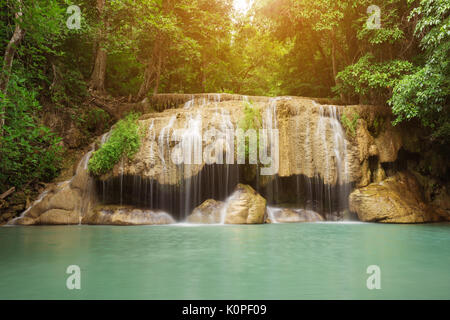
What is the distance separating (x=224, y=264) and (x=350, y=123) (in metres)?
8.74

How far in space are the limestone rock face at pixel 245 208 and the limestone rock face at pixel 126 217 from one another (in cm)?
197

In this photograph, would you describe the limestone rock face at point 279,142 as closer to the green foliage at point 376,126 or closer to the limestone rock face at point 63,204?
the green foliage at point 376,126

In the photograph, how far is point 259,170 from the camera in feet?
35.9

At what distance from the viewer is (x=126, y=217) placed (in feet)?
32.4

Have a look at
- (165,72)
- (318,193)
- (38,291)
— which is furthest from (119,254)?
(165,72)

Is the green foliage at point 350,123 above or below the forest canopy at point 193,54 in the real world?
below

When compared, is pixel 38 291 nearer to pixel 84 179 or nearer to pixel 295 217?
pixel 84 179

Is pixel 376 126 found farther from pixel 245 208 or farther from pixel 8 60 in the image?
pixel 8 60

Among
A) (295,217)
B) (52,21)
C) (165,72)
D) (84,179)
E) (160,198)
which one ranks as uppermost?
(165,72)

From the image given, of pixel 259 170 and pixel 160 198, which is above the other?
pixel 259 170

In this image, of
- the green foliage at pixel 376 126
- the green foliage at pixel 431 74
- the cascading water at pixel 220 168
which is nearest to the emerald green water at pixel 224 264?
the cascading water at pixel 220 168

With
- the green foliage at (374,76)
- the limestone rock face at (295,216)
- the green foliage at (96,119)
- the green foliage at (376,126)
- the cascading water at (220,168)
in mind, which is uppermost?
the green foliage at (374,76)

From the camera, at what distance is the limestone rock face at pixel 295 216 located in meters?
10.8
